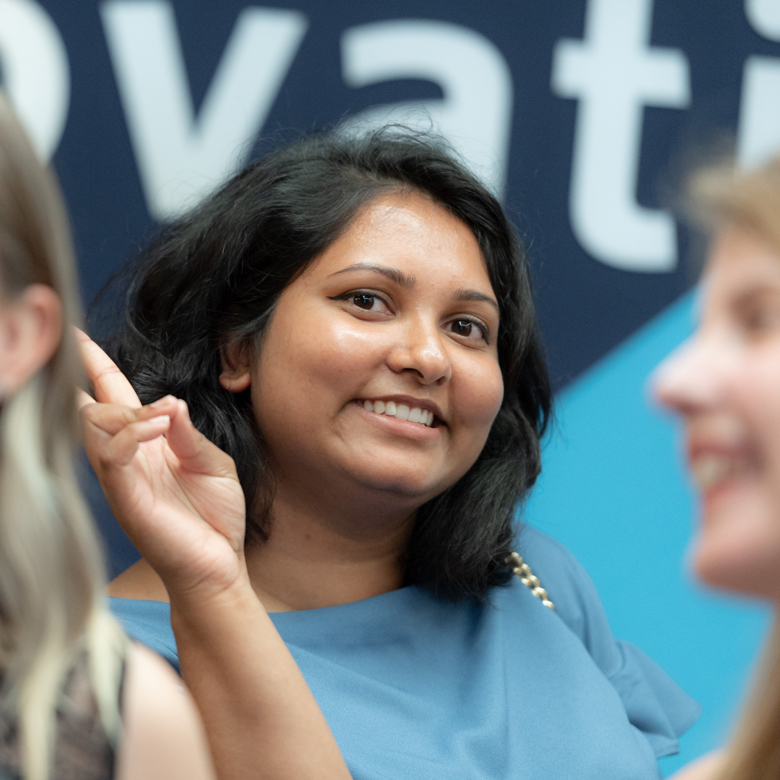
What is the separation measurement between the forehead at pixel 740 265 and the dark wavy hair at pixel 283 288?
2.78 ft

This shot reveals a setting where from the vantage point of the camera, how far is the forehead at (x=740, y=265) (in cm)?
65

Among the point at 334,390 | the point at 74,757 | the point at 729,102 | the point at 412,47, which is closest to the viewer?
the point at 74,757

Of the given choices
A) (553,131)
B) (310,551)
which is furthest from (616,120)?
(310,551)

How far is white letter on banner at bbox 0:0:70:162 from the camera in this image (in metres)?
A: 1.86

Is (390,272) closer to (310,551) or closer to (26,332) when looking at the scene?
(310,551)

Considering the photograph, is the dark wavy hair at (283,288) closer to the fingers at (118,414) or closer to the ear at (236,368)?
the ear at (236,368)

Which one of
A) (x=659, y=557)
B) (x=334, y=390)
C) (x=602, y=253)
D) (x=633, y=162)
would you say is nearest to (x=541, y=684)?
(x=334, y=390)

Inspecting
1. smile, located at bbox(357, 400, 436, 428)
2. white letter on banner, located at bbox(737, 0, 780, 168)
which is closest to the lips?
smile, located at bbox(357, 400, 436, 428)

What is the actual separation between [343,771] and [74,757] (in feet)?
1.68

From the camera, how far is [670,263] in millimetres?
2184

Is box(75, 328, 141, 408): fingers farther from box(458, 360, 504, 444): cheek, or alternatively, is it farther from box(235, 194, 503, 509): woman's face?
box(458, 360, 504, 444): cheek

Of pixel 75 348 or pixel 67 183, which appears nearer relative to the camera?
pixel 75 348

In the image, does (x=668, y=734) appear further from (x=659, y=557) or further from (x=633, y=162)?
(x=633, y=162)

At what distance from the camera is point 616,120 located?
2.16 metres
